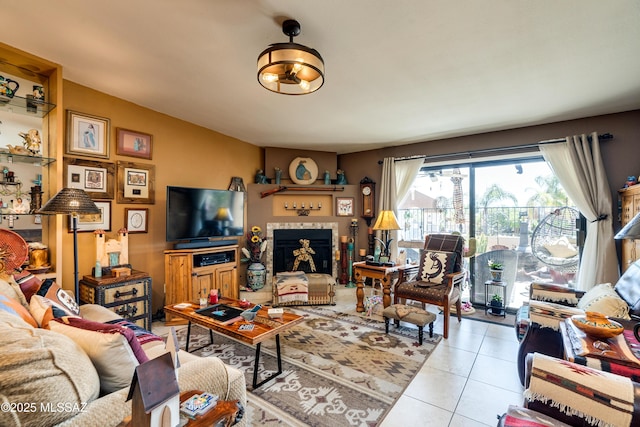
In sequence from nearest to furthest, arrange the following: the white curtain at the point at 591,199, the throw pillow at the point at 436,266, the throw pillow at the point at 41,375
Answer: the throw pillow at the point at 41,375 → the white curtain at the point at 591,199 → the throw pillow at the point at 436,266

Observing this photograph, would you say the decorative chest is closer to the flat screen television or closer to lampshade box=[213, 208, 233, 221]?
the flat screen television

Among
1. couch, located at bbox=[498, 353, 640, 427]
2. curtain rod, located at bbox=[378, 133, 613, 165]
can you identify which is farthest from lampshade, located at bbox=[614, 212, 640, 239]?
curtain rod, located at bbox=[378, 133, 613, 165]

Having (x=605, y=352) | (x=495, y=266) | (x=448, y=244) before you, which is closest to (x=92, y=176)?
(x=448, y=244)

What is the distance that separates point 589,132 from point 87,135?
5766mm

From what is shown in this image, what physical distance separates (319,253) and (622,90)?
4177 millimetres

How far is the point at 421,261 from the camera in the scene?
12.3ft

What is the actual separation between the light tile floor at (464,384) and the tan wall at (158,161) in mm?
1024

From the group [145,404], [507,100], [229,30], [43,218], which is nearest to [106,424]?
[145,404]

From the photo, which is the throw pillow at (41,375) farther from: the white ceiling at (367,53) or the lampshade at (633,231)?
the lampshade at (633,231)

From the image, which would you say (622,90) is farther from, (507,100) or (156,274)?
(156,274)

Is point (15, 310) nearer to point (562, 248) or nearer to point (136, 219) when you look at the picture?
point (136, 219)

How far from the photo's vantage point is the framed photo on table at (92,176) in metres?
2.89

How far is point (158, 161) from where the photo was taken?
3.64m

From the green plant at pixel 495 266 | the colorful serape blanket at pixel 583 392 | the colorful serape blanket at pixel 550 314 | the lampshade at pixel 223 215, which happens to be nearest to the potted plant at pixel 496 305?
the green plant at pixel 495 266
